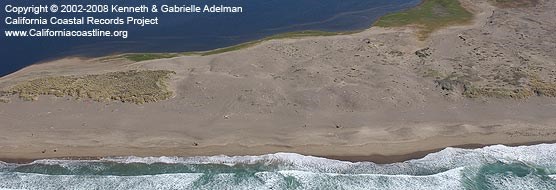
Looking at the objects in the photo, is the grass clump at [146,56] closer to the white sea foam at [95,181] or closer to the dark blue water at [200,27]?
the dark blue water at [200,27]

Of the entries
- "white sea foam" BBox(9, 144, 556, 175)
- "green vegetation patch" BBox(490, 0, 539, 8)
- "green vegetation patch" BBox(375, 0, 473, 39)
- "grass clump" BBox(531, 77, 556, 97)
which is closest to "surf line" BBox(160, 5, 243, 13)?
"green vegetation patch" BBox(375, 0, 473, 39)

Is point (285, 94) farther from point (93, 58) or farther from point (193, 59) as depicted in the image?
point (93, 58)

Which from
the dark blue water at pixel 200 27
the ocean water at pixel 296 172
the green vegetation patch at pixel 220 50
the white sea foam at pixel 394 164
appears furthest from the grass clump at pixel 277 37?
the ocean water at pixel 296 172

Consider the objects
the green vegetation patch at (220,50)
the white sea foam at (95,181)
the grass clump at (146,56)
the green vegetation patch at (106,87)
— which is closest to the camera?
the white sea foam at (95,181)

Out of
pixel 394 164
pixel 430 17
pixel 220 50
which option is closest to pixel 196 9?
pixel 220 50

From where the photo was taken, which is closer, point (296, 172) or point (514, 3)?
point (296, 172)

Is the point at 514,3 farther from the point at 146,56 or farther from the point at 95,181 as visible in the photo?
the point at 95,181

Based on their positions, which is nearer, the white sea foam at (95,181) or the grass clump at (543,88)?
the white sea foam at (95,181)
